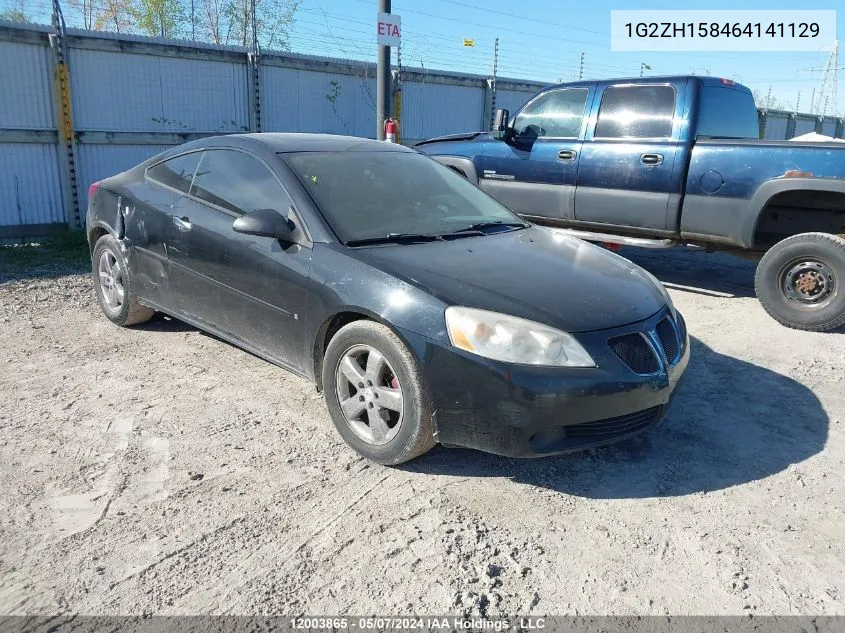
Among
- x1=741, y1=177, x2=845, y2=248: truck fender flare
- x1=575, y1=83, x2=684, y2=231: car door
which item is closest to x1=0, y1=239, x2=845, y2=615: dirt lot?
x1=741, y1=177, x2=845, y2=248: truck fender flare

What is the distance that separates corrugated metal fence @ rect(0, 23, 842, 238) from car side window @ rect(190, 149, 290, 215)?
558 centimetres

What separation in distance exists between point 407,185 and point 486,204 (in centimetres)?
63

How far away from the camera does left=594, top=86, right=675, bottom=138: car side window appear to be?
21.6 feet

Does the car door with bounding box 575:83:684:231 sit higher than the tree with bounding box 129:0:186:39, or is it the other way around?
the tree with bounding box 129:0:186:39

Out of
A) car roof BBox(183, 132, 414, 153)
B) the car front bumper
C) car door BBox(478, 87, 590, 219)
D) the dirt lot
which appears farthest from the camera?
car door BBox(478, 87, 590, 219)

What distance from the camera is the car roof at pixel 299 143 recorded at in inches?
166

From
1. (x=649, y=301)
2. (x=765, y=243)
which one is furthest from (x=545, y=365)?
(x=765, y=243)

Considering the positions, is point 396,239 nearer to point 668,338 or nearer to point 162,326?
point 668,338

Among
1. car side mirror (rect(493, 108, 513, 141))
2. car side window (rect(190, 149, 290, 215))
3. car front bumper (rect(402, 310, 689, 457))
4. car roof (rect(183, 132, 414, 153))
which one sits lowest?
car front bumper (rect(402, 310, 689, 457))

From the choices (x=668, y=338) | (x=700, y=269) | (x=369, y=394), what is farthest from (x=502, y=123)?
(x=369, y=394)

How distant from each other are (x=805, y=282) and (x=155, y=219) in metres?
5.14

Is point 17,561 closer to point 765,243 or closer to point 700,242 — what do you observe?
point 700,242

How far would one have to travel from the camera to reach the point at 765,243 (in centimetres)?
650

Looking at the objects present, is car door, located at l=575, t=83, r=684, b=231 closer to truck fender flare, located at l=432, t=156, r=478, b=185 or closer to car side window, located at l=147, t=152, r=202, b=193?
truck fender flare, located at l=432, t=156, r=478, b=185
